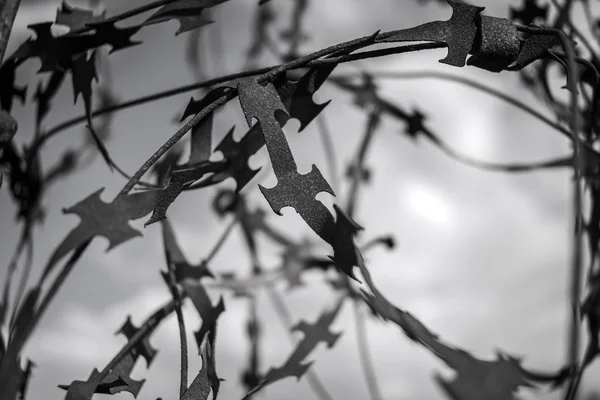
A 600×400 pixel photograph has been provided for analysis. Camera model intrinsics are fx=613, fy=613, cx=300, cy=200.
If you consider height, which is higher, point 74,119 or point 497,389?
point 74,119

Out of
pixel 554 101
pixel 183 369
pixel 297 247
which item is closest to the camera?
pixel 183 369

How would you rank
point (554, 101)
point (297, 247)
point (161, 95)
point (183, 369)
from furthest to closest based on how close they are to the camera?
1. point (297, 247)
2. point (554, 101)
3. point (161, 95)
4. point (183, 369)

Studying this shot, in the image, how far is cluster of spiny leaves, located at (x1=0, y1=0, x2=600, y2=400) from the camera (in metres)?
0.36

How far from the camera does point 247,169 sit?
447 mm

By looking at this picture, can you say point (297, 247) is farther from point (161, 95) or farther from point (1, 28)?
point (1, 28)

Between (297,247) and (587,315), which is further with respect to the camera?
(297,247)

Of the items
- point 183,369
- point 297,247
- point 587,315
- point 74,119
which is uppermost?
point 297,247

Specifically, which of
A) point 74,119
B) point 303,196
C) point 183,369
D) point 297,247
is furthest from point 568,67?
point 297,247

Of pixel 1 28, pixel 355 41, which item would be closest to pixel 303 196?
pixel 355 41

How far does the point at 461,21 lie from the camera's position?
375 millimetres

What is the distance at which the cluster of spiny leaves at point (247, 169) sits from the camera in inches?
14.1

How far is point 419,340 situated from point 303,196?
108 millimetres

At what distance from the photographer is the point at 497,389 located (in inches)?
15.0

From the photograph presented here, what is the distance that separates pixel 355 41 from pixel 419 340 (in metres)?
0.18
